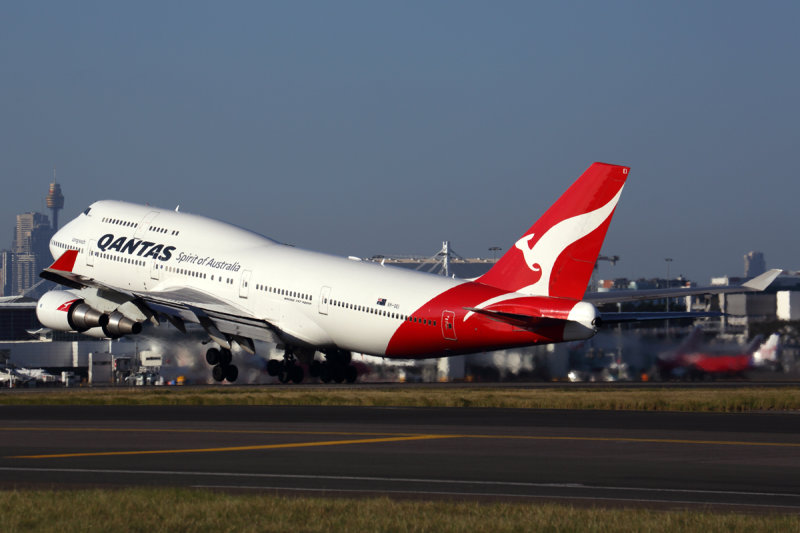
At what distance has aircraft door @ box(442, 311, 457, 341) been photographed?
49441 mm

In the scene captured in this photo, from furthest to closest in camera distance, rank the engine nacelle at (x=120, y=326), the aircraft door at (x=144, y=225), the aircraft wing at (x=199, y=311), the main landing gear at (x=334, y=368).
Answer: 1. the aircraft door at (x=144, y=225)
2. the main landing gear at (x=334, y=368)
3. the engine nacelle at (x=120, y=326)
4. the aircraft wing at (x=199, y=311)

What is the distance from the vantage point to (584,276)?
46219mm

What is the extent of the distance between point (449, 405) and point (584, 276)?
26.3ft

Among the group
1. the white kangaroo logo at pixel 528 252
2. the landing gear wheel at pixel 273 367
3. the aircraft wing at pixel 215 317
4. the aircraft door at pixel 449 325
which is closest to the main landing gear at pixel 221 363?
the landing gear wheel at pixel 273 367

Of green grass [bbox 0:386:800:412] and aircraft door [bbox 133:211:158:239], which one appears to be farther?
aircraft door [bbox 133:211:158:239]

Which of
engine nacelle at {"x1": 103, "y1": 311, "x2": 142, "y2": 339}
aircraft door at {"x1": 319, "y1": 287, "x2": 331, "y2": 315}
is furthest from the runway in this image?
engine nacelle at {"x1": 103, "y1": 311, "x2": 142, "y2": 339}

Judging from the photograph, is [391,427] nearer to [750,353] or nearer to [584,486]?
[584,486]

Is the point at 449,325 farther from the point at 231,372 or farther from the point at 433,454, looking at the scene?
the point at 433,454

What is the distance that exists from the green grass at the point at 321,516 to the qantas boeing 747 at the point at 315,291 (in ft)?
93.0

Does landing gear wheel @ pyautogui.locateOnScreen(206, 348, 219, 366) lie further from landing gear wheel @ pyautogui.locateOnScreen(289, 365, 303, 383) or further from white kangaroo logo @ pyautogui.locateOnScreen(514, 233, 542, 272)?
white kangaroo logo @ pyautogui.locateOnScreen(514, 233, 542, 272)

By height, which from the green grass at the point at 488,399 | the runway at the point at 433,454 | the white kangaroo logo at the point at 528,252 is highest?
the white kangaroo logo at the point at 528,252

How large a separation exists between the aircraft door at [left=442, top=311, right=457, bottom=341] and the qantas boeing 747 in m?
0.05

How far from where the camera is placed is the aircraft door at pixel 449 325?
1946 inches

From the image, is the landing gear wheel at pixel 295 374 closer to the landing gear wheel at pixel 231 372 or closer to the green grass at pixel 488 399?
the landing gear wheel at pixel 231 372
